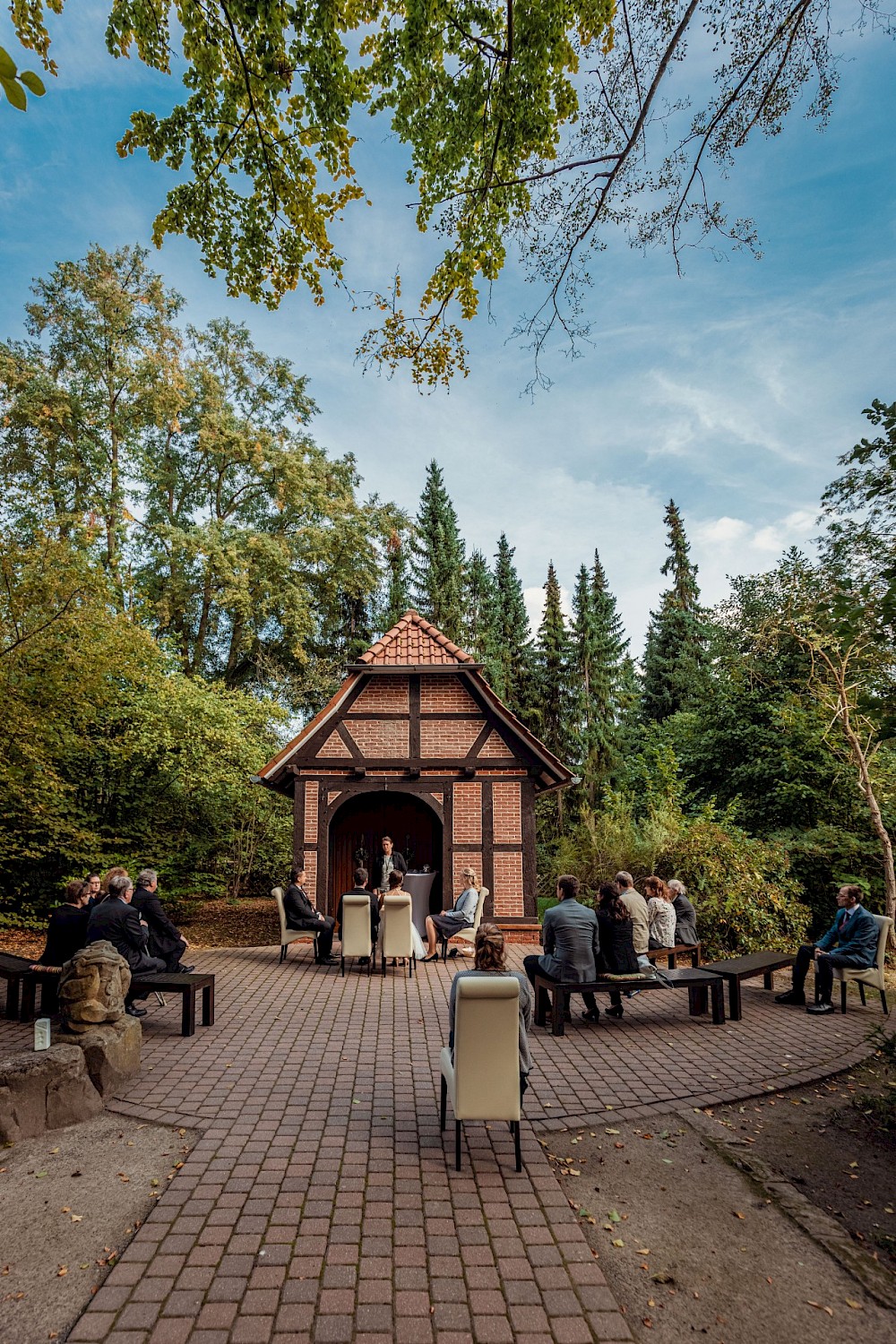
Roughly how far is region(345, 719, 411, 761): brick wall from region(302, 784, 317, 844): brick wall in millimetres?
1066

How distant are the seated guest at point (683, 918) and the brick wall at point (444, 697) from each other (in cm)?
467

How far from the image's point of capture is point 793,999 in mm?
7996

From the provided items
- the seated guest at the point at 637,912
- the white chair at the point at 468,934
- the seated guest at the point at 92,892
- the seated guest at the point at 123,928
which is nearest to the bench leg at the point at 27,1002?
the seated guest at the point at 92,892

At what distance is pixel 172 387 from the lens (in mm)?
20641

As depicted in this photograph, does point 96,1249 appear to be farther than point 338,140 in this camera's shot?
No

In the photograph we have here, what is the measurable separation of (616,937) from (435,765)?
5.52 m

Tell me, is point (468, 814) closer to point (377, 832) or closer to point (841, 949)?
point (377, 832)

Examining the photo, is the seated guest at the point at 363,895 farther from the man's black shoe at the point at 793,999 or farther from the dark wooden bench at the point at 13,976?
the man's black shoe at the point at 793,999

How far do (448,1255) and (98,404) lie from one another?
884 inches

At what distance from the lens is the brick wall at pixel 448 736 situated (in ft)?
40.2

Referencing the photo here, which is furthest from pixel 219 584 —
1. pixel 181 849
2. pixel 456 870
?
pixel 456 870

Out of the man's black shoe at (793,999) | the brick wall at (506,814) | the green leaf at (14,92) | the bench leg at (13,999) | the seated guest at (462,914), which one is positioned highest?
the green leaf at (14,92)

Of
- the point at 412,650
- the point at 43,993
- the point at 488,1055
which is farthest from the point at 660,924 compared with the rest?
the point at 43,993

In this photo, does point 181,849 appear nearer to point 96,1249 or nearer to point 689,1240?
point 96,1249
